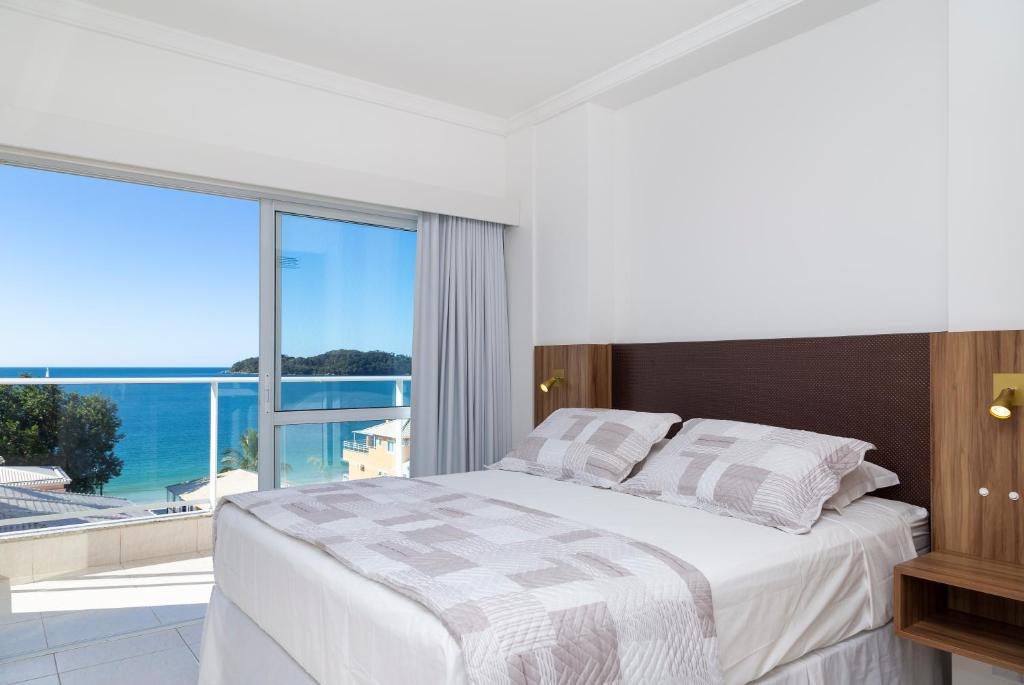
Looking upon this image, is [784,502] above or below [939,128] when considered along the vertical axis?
below

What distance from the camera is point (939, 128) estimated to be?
2336mm

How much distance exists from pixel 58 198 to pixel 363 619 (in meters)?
7.44

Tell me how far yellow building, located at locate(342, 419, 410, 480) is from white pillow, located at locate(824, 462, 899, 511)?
7.66 ft

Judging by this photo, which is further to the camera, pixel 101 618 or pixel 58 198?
pixel 58 198

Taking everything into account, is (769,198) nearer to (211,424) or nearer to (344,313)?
(344,313)

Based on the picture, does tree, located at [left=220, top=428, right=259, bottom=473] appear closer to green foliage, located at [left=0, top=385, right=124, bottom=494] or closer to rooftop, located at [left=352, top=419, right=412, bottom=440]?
green foliage, located at [left=0, top=385, right=124, bottom=494]

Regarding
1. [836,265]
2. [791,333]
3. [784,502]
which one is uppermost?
[836,265]

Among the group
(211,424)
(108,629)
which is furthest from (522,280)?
(108,629)

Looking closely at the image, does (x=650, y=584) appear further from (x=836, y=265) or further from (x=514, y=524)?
(x=836, y=265)

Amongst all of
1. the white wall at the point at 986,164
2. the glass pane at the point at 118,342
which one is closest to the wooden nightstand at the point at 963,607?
the white wall at the point at 986,164

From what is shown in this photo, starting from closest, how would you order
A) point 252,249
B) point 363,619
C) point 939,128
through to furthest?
point 363,619 → point 939,128 → point 252,249

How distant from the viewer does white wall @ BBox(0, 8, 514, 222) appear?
2.60m

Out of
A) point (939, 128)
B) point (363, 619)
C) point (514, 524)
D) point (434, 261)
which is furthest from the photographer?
point (434, 261)

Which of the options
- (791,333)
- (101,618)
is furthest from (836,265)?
(101,618)
